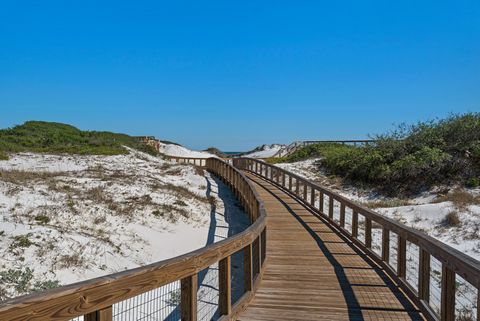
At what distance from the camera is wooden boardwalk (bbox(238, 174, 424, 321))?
4781 mm

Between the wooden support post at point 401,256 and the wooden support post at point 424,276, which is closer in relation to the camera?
the wooden support post at point 424,276

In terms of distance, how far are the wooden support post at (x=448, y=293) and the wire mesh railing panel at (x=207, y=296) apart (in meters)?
3.12

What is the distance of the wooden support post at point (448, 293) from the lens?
148 inches

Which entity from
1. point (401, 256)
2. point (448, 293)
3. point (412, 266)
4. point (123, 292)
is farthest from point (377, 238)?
point (123, 292)

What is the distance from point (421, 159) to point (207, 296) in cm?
1520

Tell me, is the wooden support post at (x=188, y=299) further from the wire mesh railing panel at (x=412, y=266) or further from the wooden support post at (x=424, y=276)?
the wire mesh railing panel at (x=412, y=266)

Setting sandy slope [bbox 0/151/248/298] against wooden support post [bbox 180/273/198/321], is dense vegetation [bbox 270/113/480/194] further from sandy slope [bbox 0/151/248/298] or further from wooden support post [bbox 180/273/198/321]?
wooden support post [bbox 180/273/198/321]

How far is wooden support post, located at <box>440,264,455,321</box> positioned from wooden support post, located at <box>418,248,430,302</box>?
28.7 inches

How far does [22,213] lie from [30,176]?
18.8 feet

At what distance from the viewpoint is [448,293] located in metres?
3.82

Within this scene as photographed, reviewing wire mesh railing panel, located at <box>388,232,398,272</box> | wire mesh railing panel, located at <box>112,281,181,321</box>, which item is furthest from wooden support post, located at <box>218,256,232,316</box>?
wire mesh railing panel, located at <box>388,232,398,272</box>

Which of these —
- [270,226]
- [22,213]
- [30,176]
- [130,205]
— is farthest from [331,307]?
[30,176]

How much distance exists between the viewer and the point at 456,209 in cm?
1314

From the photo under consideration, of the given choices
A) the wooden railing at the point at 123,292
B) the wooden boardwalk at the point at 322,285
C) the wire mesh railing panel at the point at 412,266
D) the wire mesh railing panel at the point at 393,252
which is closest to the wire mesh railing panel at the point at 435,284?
the wire mesh railing panel at the point at 412,266
